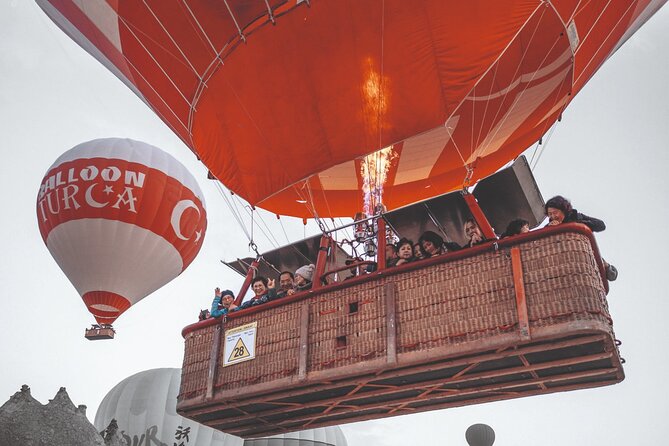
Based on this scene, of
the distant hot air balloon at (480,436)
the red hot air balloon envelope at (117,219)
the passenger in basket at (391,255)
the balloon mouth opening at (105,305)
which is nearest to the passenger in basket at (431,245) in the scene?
the passenger in basket at (391,255)

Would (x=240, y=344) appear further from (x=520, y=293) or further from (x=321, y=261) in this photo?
(x=520, y=293)

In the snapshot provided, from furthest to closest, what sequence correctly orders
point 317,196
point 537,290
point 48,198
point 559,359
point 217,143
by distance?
point 48,198, point 317,196, point 217,143, point 559,359, point 537,290

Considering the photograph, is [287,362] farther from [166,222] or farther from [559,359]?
[166,222]

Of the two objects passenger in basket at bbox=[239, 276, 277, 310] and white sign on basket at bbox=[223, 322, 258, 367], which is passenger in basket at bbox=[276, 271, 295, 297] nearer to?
passenger in basket at bbox=[239, 276, 277, 310]

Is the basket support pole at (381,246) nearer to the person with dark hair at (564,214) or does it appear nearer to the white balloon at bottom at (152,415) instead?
the person with dark hair at (564,214)

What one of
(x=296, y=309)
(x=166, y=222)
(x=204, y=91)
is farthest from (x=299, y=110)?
(x=166, y=222)

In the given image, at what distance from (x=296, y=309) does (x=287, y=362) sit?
336mm

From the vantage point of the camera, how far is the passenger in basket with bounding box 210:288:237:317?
493cm

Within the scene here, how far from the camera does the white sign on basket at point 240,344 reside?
4473 millimetres

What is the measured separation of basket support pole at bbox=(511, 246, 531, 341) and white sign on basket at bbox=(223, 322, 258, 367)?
175 cm

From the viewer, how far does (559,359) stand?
12.5 ft

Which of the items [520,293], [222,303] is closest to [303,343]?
[222,303]

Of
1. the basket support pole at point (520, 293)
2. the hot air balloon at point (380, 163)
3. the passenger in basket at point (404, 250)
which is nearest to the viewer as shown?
the basket support pole at point (520, 293)

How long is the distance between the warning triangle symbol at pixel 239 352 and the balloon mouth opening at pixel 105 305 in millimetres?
8164
